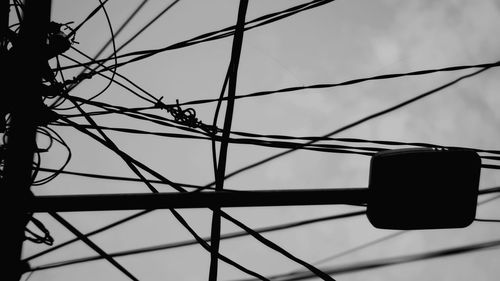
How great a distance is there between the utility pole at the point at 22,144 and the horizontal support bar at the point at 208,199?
9.8 inches

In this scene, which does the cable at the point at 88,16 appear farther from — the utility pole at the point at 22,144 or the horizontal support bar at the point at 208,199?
the horizontal support bar at the point at 208,199

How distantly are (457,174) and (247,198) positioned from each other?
62 centimetres

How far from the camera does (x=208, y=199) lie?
3.48 feet

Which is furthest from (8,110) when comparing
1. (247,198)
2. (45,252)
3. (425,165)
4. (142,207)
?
(425,165)

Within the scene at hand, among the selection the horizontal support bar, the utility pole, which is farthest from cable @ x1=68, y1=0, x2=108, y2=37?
the horizontal support bar

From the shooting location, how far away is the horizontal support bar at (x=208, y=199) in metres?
1.04

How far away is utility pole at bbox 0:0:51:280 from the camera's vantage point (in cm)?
118

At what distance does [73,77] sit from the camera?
2.34 m

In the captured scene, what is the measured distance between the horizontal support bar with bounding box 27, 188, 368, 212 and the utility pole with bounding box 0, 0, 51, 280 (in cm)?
25

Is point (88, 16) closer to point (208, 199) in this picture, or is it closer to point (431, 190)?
point (208, 199)

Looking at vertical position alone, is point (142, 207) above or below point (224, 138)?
below

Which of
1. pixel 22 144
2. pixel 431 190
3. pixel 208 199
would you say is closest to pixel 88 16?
pixel 22 144

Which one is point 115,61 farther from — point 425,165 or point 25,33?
point 425,165

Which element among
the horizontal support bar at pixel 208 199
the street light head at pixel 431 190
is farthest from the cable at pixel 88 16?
the street light head at pixel 431 190
